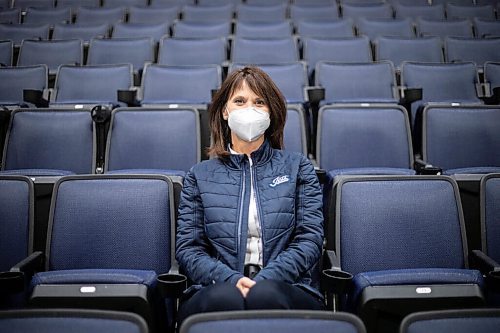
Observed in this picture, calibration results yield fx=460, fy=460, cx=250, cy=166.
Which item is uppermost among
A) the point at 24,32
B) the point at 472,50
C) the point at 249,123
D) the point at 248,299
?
the point at 24,32

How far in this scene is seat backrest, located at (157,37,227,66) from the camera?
103 cm

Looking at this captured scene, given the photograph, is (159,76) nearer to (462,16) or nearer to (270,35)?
(270,35)

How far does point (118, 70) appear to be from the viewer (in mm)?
864

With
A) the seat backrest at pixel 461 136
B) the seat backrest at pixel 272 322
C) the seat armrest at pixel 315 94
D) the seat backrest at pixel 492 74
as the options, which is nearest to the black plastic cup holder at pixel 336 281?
the seat backrest at pixel 272 322

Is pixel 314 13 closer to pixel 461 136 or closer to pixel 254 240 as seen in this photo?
pixel 461 136

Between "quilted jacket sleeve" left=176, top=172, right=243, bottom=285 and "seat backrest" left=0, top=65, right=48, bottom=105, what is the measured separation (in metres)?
0.59

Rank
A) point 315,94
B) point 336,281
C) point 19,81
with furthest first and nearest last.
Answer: point 19,81 < point 315,94 < point 336,281

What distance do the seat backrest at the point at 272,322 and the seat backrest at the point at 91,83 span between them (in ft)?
2.16

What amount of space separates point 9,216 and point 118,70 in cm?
50

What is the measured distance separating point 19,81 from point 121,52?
0.82ft

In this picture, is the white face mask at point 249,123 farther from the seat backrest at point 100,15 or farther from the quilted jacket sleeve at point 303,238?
the seat backrest at point 100,15

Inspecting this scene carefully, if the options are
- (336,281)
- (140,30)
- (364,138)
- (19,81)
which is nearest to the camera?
(336,281)

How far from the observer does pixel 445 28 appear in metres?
1.25

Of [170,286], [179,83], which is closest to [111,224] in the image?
[170,286]
